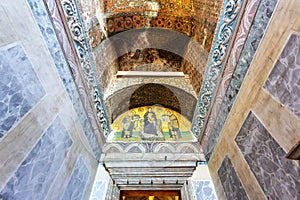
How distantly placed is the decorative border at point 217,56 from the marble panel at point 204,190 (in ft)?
2.18

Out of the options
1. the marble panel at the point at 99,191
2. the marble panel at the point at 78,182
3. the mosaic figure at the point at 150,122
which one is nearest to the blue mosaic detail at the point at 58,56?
the marble panel at the point at 78,182

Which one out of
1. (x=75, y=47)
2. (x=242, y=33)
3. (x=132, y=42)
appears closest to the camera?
(x=242, y=33)

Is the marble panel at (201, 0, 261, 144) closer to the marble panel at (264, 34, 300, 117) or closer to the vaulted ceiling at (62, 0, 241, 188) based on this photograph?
the vaulted ceiling at (62, 0, 241, 188)

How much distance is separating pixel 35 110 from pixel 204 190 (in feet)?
6.48

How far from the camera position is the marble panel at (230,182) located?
1.15 meters

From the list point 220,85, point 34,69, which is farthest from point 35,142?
point 220,85

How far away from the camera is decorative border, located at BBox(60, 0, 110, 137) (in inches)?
47.0

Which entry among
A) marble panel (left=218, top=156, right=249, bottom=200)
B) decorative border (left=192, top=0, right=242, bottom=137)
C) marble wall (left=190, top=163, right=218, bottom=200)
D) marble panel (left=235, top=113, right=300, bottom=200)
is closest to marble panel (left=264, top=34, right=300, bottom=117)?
marble panel (left=235, top=113, right=300, bottom=200)

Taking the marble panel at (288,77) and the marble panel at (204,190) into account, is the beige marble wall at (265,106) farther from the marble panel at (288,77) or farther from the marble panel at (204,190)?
the marble panel at (204,190)

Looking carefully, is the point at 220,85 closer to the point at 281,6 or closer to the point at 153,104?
the point at 281,6

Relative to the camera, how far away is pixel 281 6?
792 mm

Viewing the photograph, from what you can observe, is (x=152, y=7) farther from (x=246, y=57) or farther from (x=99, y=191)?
(x=99, y=191)

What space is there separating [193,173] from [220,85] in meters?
1.26

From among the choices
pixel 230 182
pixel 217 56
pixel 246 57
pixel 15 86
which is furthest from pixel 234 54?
pixel 15 86
